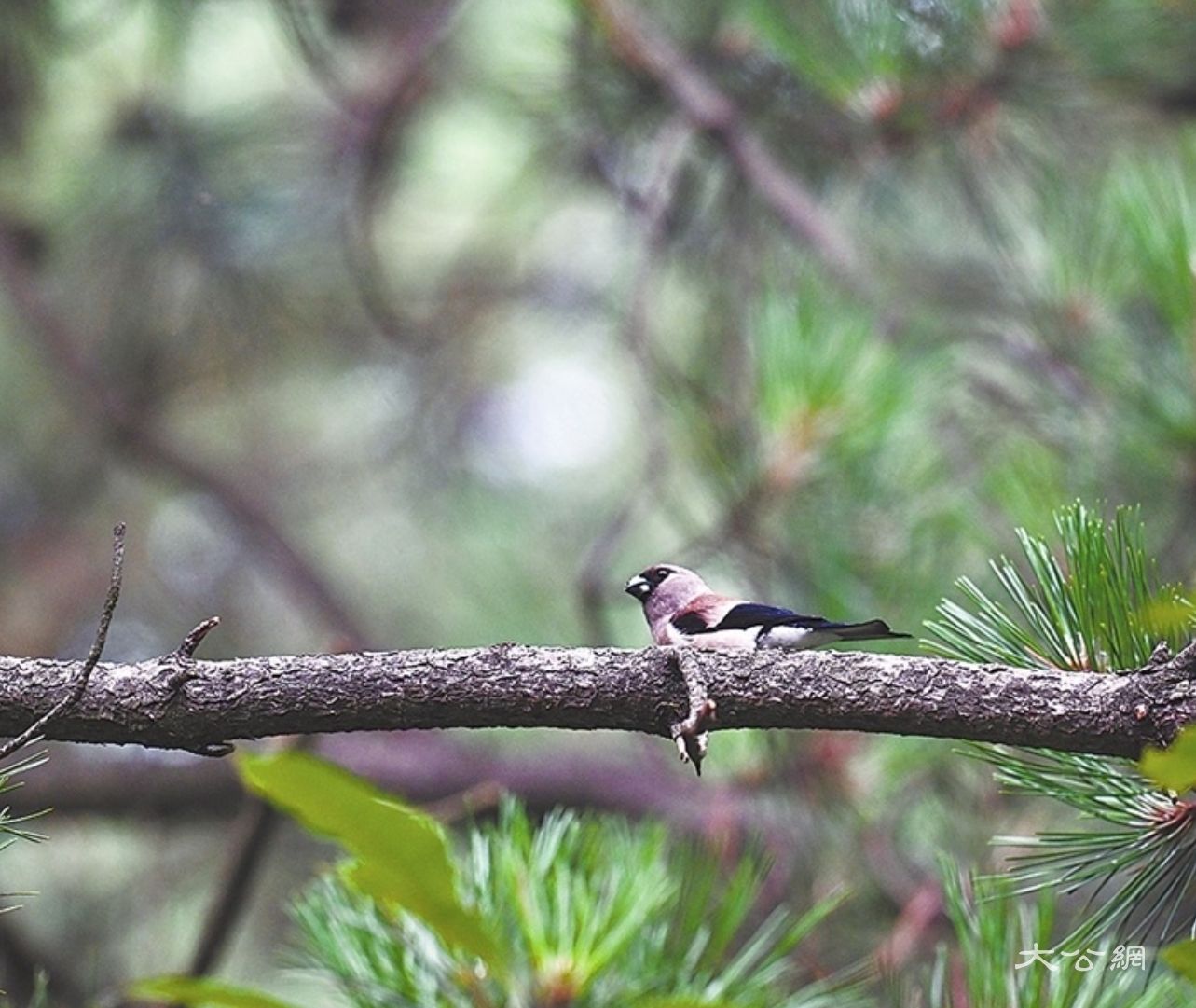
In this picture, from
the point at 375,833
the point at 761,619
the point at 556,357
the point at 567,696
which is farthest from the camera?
the point at 556,357

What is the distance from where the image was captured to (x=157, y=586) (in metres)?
4.73

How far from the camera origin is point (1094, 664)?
128 centimetres

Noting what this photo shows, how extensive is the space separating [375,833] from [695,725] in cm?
40

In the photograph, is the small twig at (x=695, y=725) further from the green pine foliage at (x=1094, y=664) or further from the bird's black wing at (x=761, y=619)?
the bird's black wing at (x=761, y=619)

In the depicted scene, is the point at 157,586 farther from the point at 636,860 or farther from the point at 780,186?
the point at 636,860

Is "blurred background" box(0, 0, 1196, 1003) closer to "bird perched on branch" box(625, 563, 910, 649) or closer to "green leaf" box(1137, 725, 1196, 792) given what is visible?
"bird perched on branch" box(625, 563, 910, 649)

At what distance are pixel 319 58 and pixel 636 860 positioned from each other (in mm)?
2490

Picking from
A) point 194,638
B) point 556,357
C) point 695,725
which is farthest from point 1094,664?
point 556,357

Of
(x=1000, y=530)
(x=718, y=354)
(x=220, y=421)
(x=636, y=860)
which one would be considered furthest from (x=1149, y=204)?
(x=220, y=421)

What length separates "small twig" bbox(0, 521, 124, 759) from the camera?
1069mm

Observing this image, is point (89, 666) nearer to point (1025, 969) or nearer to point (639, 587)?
point (1025, 969)

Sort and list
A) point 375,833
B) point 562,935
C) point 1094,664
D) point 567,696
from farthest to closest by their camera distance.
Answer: point 562,935
point 1094,664
point 567,696
point 375,833

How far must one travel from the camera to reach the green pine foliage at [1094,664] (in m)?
1.25

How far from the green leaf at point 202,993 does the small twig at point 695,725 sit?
370 mm
